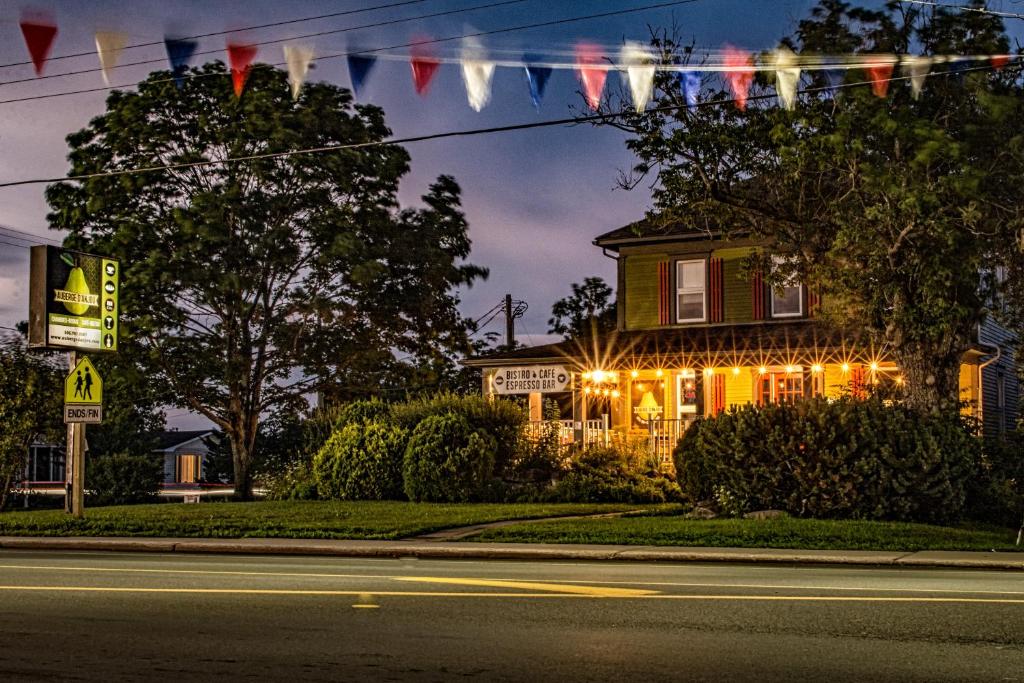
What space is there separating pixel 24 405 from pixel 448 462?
33.9ft

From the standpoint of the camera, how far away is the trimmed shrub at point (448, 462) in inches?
1041

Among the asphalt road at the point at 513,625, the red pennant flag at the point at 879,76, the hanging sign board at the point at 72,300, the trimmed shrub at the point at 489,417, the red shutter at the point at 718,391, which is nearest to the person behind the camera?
the asphalt road at the point at 513,625

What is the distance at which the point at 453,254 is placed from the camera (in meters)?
36.6

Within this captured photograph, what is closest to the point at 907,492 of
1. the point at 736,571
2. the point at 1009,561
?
the point at 1009,561

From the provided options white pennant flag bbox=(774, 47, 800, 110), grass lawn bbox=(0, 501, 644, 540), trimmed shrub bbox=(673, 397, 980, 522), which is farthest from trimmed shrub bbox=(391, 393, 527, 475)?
white pennant flag bbox=(774, 47, 800, 110)

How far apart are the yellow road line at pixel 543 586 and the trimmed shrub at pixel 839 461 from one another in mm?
8670

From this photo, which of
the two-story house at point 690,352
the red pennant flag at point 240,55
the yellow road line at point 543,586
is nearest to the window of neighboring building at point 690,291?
the two-story house at point 690,352

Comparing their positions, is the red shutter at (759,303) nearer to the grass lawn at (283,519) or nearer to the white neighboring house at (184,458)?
the grass lawn at (283,519)

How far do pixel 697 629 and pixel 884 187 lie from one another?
12.6 metres

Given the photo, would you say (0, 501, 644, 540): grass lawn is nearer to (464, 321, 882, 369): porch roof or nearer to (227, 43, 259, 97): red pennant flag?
(464, 321, 882, 369): porch roof

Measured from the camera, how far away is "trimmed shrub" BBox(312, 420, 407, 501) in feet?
90.4

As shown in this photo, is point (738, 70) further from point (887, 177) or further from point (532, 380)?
point (532, 380)

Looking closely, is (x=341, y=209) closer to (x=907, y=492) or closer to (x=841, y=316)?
(x=841, y=316)

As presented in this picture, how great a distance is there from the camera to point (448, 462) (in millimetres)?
26359
